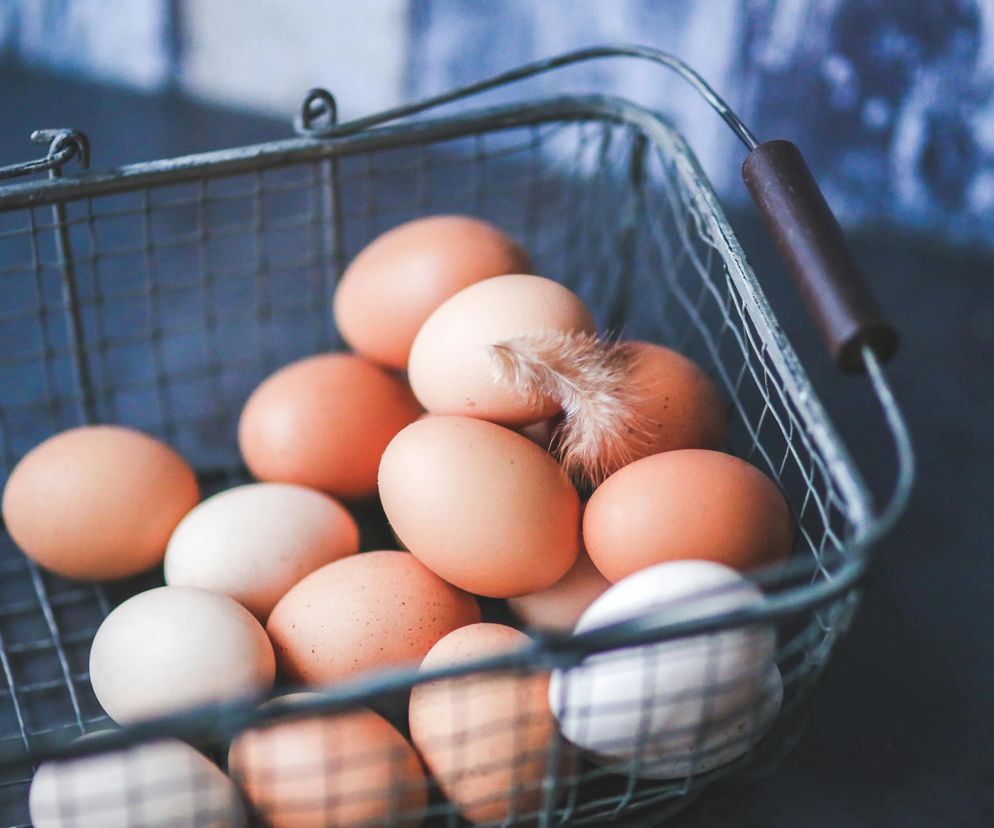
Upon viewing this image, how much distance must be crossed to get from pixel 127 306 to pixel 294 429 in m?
0.36

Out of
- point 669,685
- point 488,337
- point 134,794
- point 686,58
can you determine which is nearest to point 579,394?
point 488,337

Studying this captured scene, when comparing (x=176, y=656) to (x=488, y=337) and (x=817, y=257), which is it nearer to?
(x=488, y=337)

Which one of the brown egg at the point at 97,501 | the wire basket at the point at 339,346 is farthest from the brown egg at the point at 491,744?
the brown egg at the point at 97,501

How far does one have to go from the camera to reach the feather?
21.8 inches

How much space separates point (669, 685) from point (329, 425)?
0.28m

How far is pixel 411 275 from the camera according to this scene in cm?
66

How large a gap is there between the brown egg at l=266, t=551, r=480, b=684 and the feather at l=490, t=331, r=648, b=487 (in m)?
0.10

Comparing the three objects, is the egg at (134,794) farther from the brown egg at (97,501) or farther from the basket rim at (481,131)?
the basket rim at (481,131)

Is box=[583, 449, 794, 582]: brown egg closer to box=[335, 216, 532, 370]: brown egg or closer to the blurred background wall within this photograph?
box=[335, 216, 532, 370]: brown egg

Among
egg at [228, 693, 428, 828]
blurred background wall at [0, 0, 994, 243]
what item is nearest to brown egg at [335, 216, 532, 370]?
egg at [228, 693, 428, 828]

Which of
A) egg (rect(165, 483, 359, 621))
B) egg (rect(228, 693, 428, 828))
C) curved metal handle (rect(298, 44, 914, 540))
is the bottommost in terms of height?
egg (rect(228, 693, 428, 828))

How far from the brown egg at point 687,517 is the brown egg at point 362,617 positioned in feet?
0.28

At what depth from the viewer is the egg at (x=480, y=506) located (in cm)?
53

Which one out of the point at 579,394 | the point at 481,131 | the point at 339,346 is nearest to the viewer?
the point at 579,394
